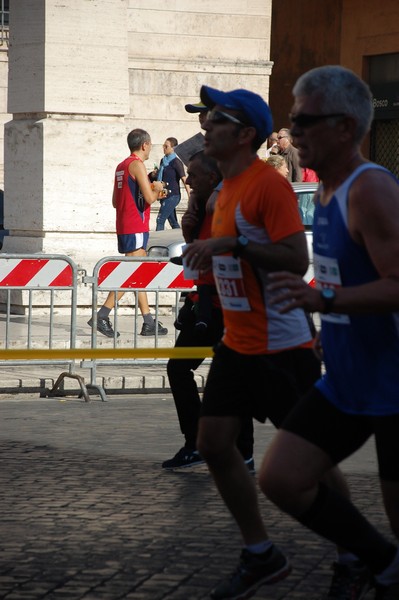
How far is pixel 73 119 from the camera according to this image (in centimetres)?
1678

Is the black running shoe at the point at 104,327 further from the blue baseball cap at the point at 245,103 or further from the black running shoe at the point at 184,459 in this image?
the blue baseball cap at the point at 245,103

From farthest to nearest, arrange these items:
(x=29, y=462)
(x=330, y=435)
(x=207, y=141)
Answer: (x=29, y=462)
(x=207, y=141)
(x=330, y=435)

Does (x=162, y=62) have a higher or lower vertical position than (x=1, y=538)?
higher

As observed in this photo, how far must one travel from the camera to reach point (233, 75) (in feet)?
66.8

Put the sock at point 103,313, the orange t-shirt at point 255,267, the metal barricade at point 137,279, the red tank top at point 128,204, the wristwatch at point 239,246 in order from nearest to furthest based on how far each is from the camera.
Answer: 1. the wristwatch at point 239,246
2. the orange t-shirt at point 255,267
3. the metal barricade at point 137,279
4. the sock at point 103,313
5. the red tank top at point 128,204

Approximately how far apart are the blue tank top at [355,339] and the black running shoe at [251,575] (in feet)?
2.40

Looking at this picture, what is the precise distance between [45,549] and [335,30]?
27.7 meters

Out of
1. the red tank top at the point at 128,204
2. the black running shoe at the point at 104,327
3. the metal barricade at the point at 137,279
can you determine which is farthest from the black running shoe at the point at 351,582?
the red tank top at the point at 128,204

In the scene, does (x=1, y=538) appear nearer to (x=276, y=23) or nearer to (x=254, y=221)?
(x=254, y=221)

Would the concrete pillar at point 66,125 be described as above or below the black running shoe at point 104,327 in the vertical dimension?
above

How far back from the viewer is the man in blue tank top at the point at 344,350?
471 cm

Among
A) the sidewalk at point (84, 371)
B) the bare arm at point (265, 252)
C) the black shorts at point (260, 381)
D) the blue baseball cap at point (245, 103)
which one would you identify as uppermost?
the blue baseball cap at point (245, 103)

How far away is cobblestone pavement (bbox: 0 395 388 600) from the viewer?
5629 millimetres

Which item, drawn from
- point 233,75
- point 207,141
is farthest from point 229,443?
point 233,75
